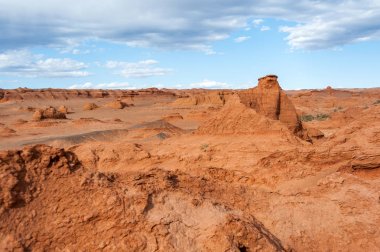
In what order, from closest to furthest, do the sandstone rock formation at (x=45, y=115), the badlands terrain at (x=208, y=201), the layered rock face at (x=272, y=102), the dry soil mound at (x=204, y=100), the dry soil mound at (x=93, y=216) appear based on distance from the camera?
the dry soil mound at (x=93, y=216), the badlands terrain at (x=208, y=201), the layered rock face at (x=272, y=102), the sandstone rock formation at (x=45, y=115), the dry soil mound at (x=204, y=100)

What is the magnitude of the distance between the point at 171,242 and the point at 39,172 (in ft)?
4.42

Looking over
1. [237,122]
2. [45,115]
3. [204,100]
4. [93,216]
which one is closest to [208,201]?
[93,216]

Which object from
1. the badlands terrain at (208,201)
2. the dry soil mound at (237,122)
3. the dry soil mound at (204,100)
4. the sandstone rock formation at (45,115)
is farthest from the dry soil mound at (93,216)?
the dry soil mound at (204,100)

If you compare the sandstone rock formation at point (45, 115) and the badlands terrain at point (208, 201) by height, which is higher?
the badlands terrain at point (208, 201)

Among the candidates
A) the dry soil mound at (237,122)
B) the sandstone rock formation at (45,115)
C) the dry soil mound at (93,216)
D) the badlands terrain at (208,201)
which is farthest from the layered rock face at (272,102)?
the sandstone rock formation at (45,115)

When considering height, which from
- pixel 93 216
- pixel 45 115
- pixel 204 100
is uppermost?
pixel 93 216

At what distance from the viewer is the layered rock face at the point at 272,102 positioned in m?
15.7

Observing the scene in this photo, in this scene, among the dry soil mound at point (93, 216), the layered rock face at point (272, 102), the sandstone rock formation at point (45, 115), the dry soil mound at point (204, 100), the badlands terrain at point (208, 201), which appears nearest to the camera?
the dry soil mound at point (93, 216)

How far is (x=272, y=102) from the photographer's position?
16.0 metres

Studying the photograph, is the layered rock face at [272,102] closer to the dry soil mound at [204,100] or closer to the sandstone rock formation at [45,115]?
the sandstone rock formation at [45,115]

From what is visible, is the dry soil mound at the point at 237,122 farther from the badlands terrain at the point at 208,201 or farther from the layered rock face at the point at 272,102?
the layered rock face at the point at 272,102

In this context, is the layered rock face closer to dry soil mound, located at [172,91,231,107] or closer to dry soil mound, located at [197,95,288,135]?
dry soil mound, located at [197,95,288,135]

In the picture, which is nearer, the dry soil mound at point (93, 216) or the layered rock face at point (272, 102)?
the dry soil mound at point (93, 216)

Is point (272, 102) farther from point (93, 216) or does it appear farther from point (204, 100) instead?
point (204, 100)
